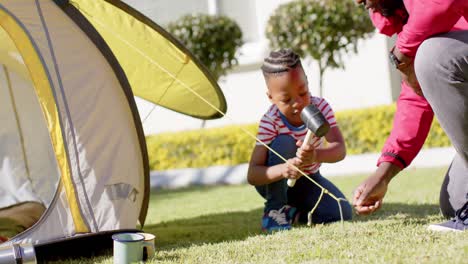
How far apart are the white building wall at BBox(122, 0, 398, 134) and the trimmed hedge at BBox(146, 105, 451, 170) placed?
0.61m

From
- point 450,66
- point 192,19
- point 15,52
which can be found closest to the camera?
point 450,66

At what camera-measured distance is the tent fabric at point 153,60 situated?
396 centimetres

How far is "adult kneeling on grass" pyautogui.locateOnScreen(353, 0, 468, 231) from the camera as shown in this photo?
265 centimetres

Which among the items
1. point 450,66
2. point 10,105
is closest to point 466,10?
point 450,66

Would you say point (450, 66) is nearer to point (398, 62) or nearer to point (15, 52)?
point (398, 62)

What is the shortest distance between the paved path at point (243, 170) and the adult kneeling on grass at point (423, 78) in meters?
5.03

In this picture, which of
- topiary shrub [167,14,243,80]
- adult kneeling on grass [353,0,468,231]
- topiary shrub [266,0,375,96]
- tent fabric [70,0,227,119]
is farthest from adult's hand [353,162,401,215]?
topiary shrub [167,14,243,80]

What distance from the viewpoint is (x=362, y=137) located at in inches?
351

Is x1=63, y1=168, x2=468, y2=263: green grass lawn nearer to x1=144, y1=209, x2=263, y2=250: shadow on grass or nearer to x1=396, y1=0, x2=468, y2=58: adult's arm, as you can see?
x1=144, y1=209, x2=263, y2=250: shadow on grass

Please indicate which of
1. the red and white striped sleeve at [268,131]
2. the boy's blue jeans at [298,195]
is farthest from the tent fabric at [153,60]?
the boy's blue jeans at [298,195]

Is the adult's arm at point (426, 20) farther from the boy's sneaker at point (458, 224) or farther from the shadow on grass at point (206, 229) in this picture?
the shadow on grass at point (206, 229)

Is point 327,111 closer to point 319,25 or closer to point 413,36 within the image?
point 413,36

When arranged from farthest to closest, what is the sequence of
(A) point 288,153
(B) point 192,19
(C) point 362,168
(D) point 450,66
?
(B) point 192,19 < (C) point 362,168 < (A) point 288,153 < (D) point 450,66

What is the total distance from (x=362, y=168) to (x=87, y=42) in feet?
17.4
